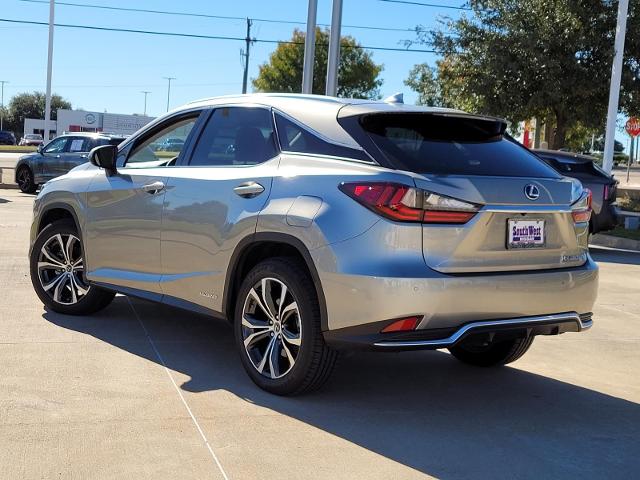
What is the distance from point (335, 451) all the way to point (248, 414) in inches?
25.5

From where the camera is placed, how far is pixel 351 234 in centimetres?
417

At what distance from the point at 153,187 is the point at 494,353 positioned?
2.61 m

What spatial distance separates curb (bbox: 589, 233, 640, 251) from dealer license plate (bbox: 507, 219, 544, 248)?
10.8 meters

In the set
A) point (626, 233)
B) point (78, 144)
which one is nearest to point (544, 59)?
point (626, 233)

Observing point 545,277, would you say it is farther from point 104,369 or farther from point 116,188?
point 116,188

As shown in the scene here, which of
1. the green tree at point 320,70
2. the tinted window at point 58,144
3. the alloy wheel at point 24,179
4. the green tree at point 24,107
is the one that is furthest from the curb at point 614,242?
the green tree at point 24,107

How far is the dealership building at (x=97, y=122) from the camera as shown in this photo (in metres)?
65.4

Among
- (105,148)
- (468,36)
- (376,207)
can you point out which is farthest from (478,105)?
(376,207)

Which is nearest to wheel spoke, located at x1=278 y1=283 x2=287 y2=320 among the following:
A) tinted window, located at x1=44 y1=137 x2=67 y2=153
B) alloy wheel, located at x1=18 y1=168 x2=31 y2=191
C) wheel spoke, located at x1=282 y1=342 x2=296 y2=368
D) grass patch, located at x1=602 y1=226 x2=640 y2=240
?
wheel spoke, located at x1=282 y1=342 x2=296 y2=368

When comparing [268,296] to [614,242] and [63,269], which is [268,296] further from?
[614,242]

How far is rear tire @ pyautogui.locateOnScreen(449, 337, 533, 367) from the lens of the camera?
5.48m

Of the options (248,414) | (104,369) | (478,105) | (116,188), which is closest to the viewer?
(248,414)

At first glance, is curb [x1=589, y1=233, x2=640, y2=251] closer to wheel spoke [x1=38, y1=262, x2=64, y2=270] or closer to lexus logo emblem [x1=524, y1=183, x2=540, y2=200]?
lexus logo emblem [x1=524, y1=183, x2=540, y2=200]

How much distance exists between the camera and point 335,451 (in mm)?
3922
